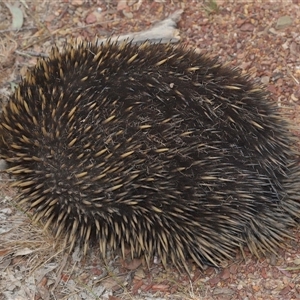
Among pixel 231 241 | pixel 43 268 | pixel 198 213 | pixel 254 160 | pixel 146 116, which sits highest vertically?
pixel 146 116

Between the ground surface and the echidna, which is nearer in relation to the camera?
the echidna

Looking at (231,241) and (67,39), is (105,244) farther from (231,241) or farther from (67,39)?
(67,39)

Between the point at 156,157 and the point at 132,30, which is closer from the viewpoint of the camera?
the point at 156,157

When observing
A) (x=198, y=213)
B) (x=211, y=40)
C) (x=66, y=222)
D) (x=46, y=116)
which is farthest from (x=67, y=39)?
(x=198, y=213)
